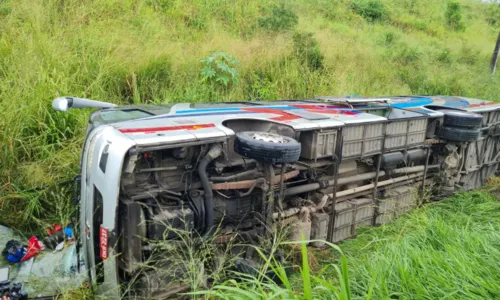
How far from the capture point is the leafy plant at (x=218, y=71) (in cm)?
642

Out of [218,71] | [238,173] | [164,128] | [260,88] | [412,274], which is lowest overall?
[412,274]

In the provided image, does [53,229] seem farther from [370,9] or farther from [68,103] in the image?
[370,9]

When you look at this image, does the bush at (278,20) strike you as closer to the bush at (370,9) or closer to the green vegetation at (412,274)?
the green vegetation at (412,274)

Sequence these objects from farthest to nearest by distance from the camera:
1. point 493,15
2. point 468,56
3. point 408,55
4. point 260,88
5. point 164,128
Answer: point 493,15, point 468,56, point 408,55, point 260,88, point 164,128

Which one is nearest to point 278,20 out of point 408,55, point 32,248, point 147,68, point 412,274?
point 147,68

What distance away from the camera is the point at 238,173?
3.32 m

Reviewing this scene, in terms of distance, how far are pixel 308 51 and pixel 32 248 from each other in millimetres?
6609

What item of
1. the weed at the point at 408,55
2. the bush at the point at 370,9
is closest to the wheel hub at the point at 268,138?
the weed at the point at 408,55

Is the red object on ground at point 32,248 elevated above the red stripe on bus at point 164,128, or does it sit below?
below

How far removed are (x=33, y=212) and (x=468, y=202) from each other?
17.9 feet

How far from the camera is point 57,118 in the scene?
4590mm

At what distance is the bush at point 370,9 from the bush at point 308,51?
9561 millimetres

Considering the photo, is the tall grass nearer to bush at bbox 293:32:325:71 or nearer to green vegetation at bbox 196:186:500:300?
bush at bbox 293:32:325:71

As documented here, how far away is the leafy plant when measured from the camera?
253 inches
